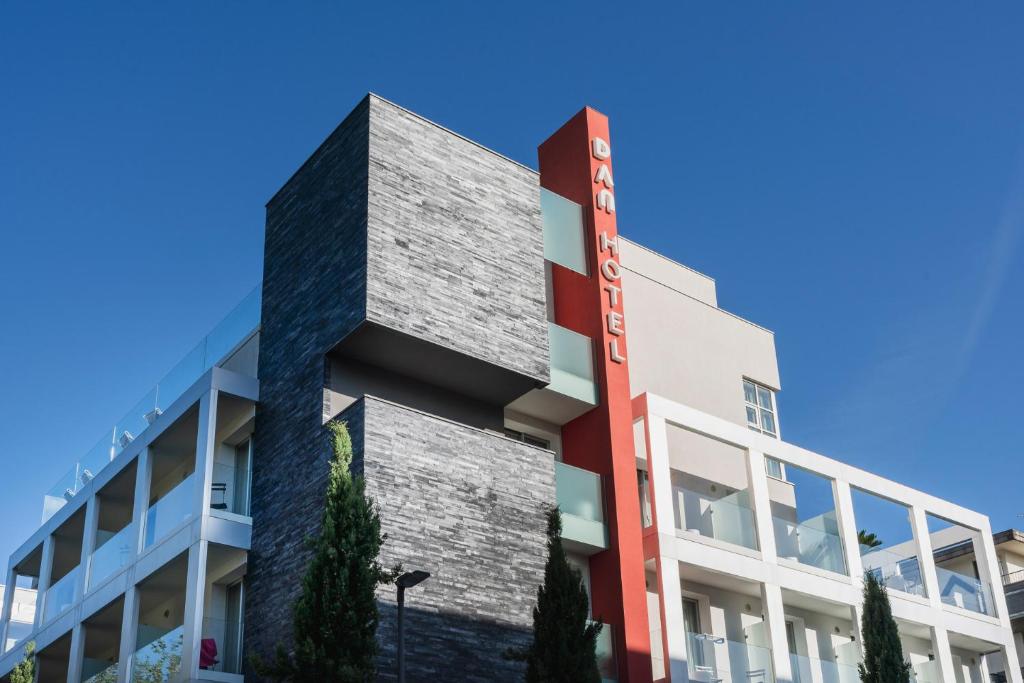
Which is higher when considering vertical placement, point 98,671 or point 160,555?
point 160,555

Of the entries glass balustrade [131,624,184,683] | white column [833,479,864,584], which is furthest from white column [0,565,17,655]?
white column [833,479,864,584]

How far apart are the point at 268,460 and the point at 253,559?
1939 millimetres

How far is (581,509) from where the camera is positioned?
2519 cm

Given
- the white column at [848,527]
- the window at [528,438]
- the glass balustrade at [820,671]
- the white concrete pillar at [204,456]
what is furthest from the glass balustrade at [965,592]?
the white concrete pillar at [204,456]

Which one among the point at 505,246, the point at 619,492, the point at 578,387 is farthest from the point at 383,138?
the point at 619,492

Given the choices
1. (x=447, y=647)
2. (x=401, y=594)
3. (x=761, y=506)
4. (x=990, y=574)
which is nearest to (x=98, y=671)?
(x=447, y=647)

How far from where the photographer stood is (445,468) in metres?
23.3

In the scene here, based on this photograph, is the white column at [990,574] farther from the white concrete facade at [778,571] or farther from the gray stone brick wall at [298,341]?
the gray stone brick wall at [298,341]

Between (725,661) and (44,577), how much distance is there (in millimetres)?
16825

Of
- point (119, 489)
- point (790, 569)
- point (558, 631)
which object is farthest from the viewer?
point (119, 489)

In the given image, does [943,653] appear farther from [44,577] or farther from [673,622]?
[44,577]

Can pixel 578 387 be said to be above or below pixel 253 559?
above

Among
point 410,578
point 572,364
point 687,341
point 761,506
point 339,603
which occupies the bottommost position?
point 339,603

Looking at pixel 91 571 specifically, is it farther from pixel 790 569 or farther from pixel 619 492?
pixel 790 569
